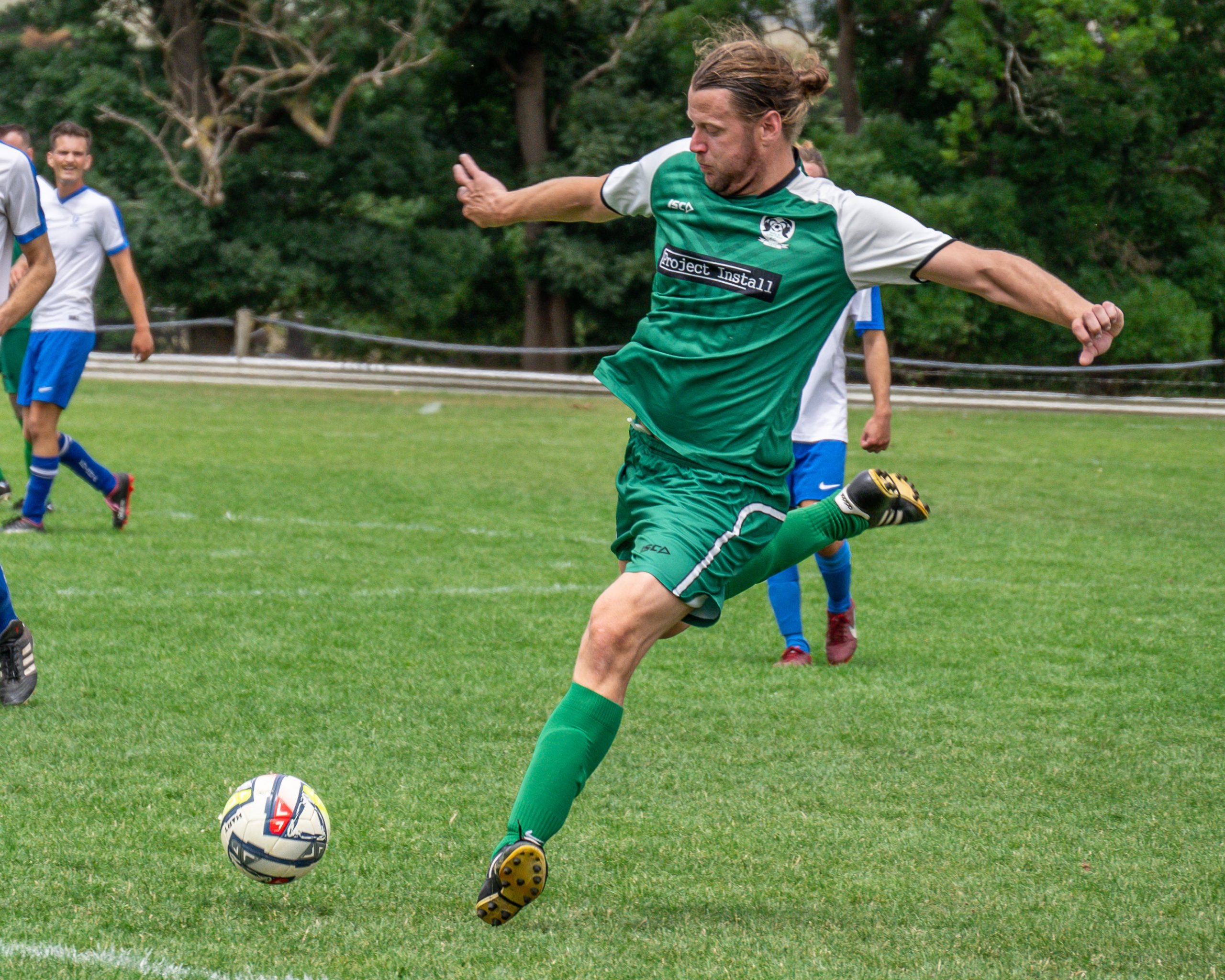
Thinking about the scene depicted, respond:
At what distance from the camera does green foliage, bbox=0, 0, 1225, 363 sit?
29828 millimetres

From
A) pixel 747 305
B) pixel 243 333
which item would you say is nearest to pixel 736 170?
pixel 747 305

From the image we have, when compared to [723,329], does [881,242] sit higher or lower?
higher

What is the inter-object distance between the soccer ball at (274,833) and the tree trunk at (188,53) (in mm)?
28634

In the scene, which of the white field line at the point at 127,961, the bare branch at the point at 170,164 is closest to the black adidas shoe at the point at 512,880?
the white field line at the point at 127,961

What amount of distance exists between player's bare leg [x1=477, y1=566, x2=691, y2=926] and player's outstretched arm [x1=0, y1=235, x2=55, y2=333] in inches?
116

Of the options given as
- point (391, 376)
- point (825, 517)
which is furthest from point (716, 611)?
point (391, 376)

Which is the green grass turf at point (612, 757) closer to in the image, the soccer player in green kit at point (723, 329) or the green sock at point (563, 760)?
the green sock at point (563, 760)

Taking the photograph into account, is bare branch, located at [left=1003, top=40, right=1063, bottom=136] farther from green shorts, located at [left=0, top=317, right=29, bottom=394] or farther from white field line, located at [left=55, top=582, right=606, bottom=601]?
white field line, located at [left=55, top=582, right=606, bottom=601]

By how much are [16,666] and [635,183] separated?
2.95 meters

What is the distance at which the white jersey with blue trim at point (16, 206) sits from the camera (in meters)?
5.28

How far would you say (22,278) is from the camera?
5.36 metres

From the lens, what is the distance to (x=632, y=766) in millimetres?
4785

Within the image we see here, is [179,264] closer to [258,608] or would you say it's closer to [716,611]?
[258,608]

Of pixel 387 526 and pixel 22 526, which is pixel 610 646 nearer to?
pixel 22 526
